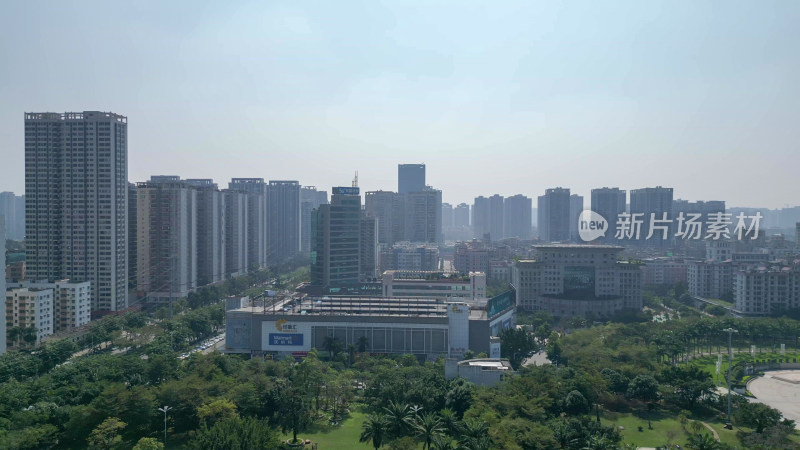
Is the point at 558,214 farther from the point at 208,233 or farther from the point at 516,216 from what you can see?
the point at 208,233

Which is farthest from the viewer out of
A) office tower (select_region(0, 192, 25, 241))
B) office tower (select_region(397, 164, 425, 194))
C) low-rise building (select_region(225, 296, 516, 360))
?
office tower (select_region(397, 164, 425, 194))

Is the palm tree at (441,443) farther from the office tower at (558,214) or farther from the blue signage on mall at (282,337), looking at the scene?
the office tower at (558,214)

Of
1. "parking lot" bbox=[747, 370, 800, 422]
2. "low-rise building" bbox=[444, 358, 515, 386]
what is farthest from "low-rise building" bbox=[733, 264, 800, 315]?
"low-rise building" bbox=[444, 358, 515, 386]

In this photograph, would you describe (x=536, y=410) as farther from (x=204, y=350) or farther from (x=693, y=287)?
(x=693, y=287)

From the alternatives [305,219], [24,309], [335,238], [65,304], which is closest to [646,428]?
[335,238]

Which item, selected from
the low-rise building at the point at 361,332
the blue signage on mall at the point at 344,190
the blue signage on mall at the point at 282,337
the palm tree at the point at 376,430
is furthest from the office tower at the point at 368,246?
the palm tree at the point at 376,430

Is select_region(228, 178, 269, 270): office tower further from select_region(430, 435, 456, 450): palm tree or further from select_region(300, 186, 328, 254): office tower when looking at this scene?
select_region(430, 435, 456, 450): palm tree

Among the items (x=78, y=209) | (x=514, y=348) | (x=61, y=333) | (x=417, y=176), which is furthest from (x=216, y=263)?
(x=417, y=176)
